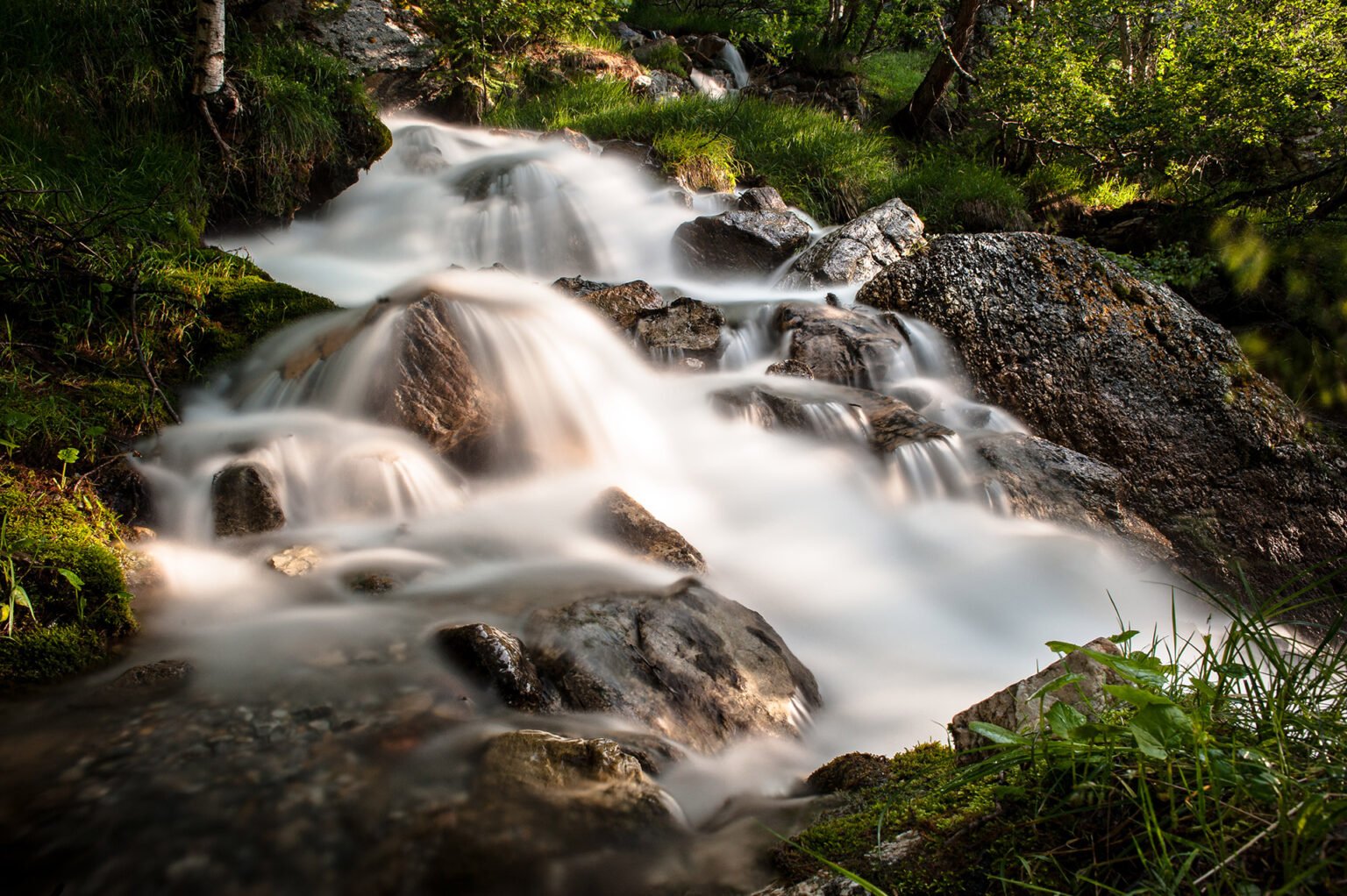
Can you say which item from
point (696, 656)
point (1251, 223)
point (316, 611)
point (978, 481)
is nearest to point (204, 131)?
point (316, 611)

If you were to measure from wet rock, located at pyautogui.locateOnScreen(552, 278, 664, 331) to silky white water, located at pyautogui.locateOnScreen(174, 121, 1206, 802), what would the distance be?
0.30 meters

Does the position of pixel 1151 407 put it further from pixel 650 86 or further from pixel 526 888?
pixel 650 86

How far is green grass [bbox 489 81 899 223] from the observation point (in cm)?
1070

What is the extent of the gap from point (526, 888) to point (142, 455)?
10.3 ft

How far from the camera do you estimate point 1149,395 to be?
576cm

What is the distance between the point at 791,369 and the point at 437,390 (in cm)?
303

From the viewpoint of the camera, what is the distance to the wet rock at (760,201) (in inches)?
377

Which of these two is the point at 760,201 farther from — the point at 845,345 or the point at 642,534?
the point at 642,534

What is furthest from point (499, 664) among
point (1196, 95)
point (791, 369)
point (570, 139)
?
point (1196, 95)

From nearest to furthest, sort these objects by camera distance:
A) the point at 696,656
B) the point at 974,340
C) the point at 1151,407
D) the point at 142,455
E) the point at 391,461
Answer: the point at 696,656
the point at 142,455
the point at 391,461
the point at 1151,407
the point at 974,340

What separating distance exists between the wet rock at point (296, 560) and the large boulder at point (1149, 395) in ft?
17.0

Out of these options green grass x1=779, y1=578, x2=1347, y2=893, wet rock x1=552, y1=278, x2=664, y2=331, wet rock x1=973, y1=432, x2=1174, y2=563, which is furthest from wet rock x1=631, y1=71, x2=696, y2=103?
green grass x1=779, y1=578, x2=1347, y2=893

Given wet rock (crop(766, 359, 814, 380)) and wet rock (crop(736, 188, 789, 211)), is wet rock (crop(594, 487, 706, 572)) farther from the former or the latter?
wet rock (crop(736, 188, 789, 211))

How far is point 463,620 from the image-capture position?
9.06 feet
